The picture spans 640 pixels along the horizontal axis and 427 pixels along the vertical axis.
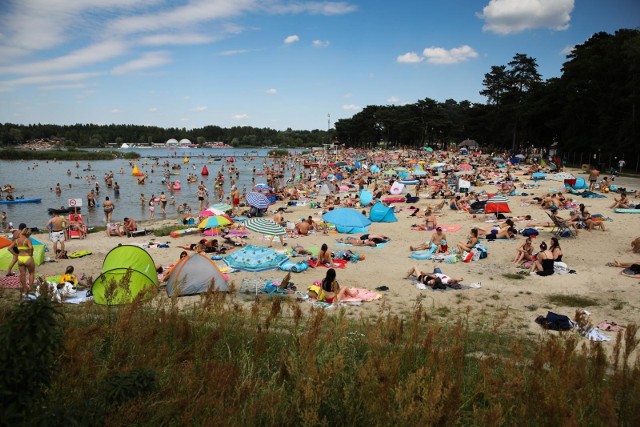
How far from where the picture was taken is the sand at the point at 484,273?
8.16 m

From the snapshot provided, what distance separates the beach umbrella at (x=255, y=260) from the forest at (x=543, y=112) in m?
28.9

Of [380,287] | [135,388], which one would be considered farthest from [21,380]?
[380,287]

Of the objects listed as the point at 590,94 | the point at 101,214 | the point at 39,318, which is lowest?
the point at 101,214

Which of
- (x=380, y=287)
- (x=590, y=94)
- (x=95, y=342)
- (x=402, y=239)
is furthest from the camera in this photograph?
(x=590, y=94)

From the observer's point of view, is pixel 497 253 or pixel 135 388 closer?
pixel 135 388

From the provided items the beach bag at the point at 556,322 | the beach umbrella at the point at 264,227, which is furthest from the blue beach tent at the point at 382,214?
the beach bag at the point at 556,322

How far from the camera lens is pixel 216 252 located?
13.3 m

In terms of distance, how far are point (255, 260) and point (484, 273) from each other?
5976mm

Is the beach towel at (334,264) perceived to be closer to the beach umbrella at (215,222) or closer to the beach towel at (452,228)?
the beach umbrella at (215,222)

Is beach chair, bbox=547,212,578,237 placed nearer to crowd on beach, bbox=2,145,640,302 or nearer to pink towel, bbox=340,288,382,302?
crowd on beach, bbox=2,145,640,302

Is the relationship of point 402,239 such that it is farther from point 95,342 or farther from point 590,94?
point 590,94

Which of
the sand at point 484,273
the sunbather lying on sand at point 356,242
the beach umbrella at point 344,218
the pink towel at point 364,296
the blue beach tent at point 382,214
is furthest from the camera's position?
the blue beach tent at point 382,214

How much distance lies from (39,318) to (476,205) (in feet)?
61.6

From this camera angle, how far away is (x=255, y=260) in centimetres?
1148
